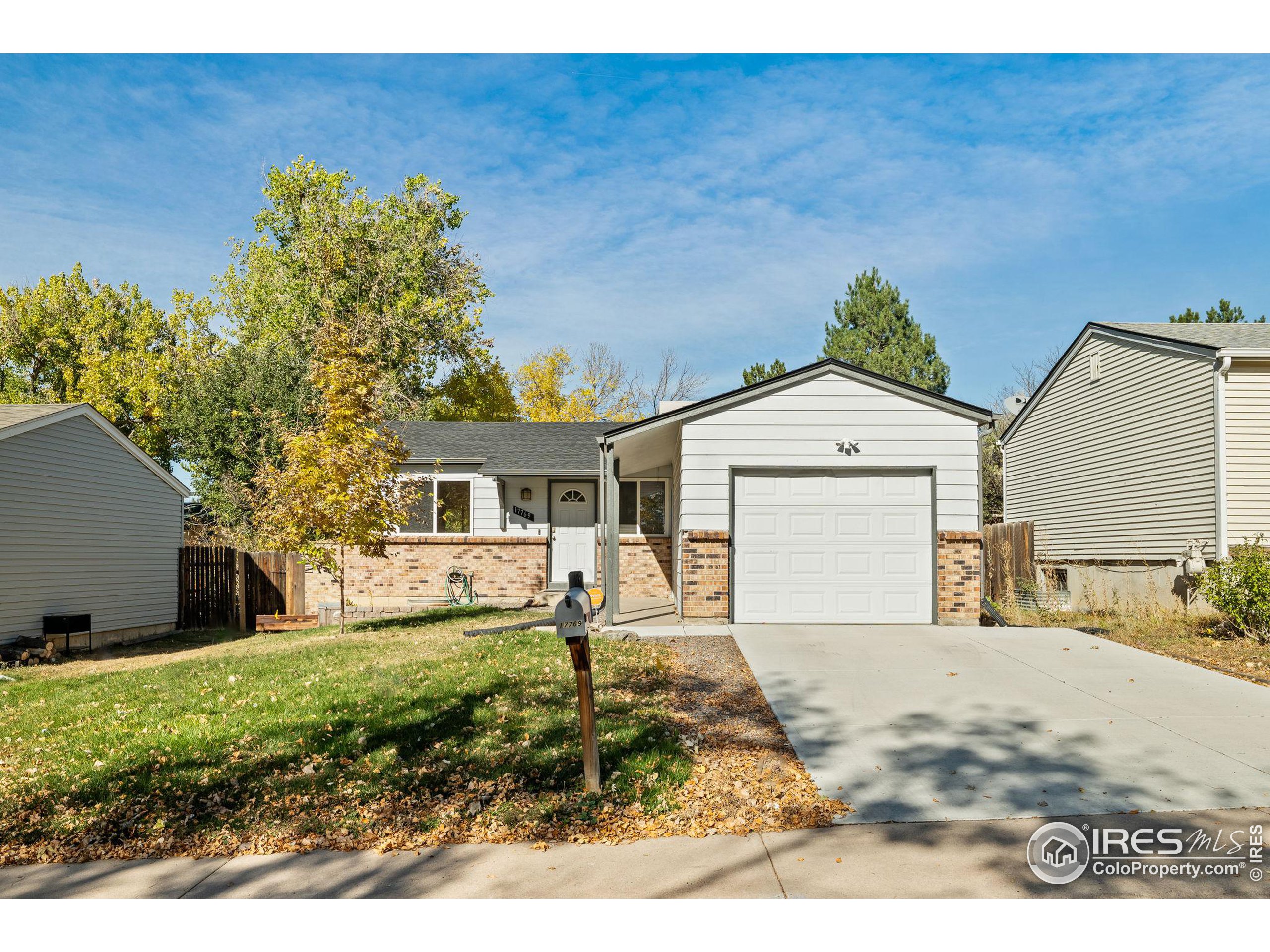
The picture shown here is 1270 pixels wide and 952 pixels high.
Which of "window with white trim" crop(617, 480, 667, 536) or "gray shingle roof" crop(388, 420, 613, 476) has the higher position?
"gray shingle roof" crop(388, 420, 613, 476)

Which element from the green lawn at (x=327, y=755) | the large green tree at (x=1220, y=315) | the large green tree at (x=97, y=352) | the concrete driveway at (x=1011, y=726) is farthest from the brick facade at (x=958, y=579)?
the large green tree at (x=97, y=352)

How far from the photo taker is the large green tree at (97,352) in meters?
33.5

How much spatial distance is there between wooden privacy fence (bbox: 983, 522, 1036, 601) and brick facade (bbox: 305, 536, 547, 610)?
1145 centimetres

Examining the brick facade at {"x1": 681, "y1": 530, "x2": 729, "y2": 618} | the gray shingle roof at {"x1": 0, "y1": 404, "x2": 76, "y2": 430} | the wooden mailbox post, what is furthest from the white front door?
the wooden mailbox post

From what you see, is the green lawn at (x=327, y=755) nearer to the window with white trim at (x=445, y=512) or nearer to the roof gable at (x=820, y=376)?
the roof gable at (x=820, y=376)

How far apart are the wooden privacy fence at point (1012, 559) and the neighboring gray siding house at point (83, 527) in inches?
765

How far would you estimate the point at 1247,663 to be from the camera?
361 inches

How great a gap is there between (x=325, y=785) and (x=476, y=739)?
44.6 inches

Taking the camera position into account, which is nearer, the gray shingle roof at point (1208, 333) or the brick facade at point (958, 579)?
the brick facade at point (958, 579)

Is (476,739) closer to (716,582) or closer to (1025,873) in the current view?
(1025,873)

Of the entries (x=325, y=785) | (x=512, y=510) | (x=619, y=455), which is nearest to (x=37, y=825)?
(x=325, y=785)

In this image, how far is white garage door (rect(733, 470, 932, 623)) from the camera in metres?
11.6

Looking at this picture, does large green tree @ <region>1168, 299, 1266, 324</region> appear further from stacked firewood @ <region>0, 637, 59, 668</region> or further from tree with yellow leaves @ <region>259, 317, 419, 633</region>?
stacked firewood @ <region>0, 637, 59, 668</region>

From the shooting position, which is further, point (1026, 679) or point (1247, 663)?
point (1247, 663)
